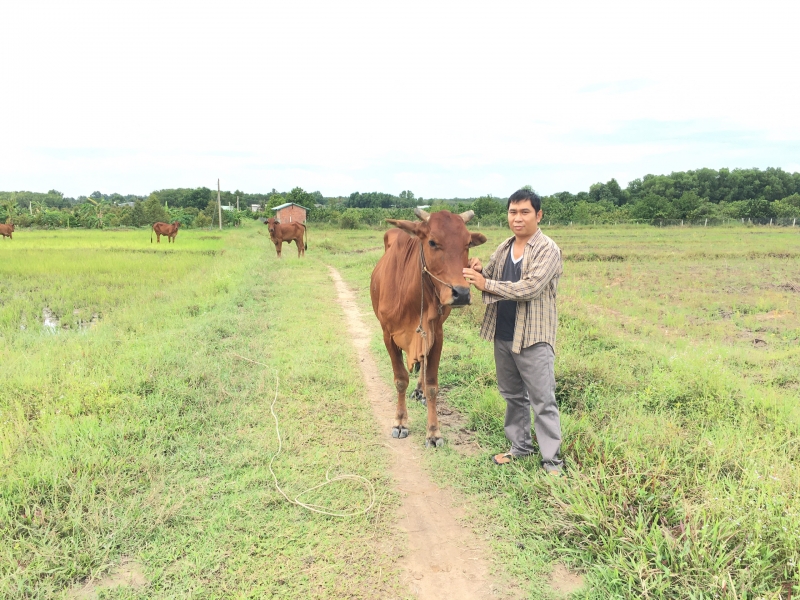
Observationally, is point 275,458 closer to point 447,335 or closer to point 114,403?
point 114,403

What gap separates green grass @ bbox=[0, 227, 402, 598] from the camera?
9.13 ft

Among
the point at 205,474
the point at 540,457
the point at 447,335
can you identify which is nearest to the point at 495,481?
the point at 540,457

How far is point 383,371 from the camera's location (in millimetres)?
6367

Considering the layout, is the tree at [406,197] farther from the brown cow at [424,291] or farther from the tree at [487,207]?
the brown cow at [424,291]

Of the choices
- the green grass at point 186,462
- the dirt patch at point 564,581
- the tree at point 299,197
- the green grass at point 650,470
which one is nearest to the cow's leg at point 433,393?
the green grass at point 650,470

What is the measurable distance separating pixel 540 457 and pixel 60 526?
3.47 metres

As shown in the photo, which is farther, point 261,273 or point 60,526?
point 261,273

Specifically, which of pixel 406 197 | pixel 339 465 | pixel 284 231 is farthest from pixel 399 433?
pixel 406 197

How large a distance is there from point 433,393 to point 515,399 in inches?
32.7

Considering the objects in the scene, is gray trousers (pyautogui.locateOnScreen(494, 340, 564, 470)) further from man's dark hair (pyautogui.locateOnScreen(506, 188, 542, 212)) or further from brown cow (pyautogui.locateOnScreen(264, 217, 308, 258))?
brown cow (pyautogui.locateOnScreen(264, 217, 308, 258))

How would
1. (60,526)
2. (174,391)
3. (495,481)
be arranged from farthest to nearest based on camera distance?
(174,391), (495,481), (60,526)

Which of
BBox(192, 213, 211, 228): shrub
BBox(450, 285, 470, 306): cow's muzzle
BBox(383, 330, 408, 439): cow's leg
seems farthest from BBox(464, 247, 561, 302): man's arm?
BBox(192, 213, 211, 228): shrub

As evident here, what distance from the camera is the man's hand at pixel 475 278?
3.46 meters

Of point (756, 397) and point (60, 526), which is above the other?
point (756, 397)
